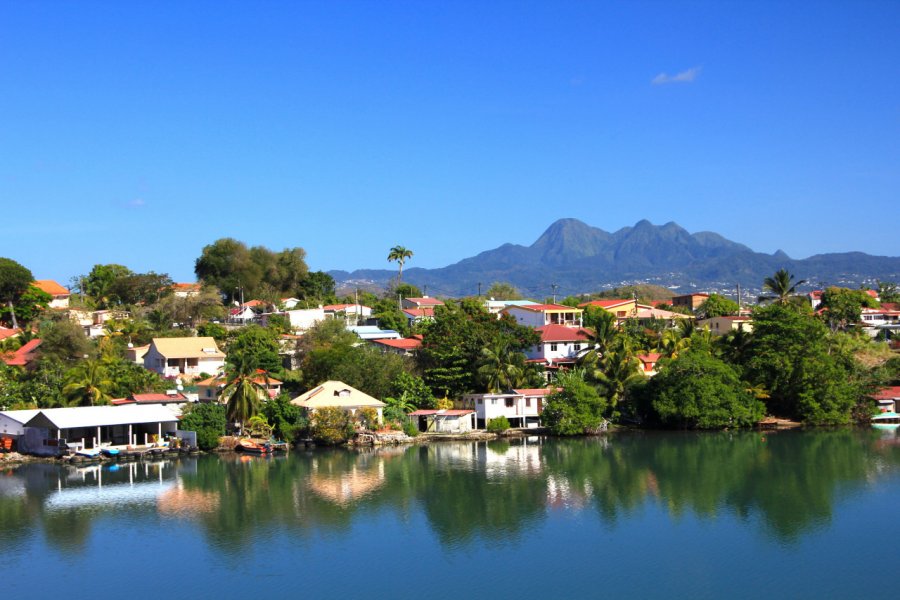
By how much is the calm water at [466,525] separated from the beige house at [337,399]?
3.32 metres

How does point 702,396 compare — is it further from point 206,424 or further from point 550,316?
point 206,424

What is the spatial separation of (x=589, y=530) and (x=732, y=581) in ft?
17.5

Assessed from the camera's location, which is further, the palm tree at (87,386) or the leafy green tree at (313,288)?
the leafy green tree at (313,288)

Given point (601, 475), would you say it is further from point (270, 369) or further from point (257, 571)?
point (270, 369)

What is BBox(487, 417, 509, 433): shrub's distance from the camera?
143ft

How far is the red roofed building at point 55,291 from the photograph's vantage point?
7106cm

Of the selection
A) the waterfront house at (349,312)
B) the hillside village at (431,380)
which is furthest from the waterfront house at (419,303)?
the hillside village at (431,380)

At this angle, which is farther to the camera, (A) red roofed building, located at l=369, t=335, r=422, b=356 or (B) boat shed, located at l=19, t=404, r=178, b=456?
(A) red roofed building, located at l=369, t=335, r=422, b=356

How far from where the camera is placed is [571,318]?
6094 centimetres

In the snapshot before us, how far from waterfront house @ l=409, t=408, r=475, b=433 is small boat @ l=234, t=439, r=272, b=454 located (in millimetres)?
7662

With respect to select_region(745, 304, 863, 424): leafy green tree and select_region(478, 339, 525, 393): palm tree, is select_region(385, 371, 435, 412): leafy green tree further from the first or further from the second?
select_region(745, 304, 863, 424): leafy green tree

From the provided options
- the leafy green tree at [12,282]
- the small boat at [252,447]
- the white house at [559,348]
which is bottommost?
the small boat at [252,447]

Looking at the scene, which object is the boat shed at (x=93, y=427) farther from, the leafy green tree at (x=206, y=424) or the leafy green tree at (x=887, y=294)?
the leafy green tree at (x=887, y=294)

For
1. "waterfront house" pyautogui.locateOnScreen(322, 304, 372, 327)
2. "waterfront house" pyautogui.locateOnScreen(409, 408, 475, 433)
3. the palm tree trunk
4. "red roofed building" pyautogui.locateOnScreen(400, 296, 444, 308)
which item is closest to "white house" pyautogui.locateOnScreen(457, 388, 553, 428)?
"waterfront house" pyautogui.locateOnScreen(409, 408, 475, 433)
